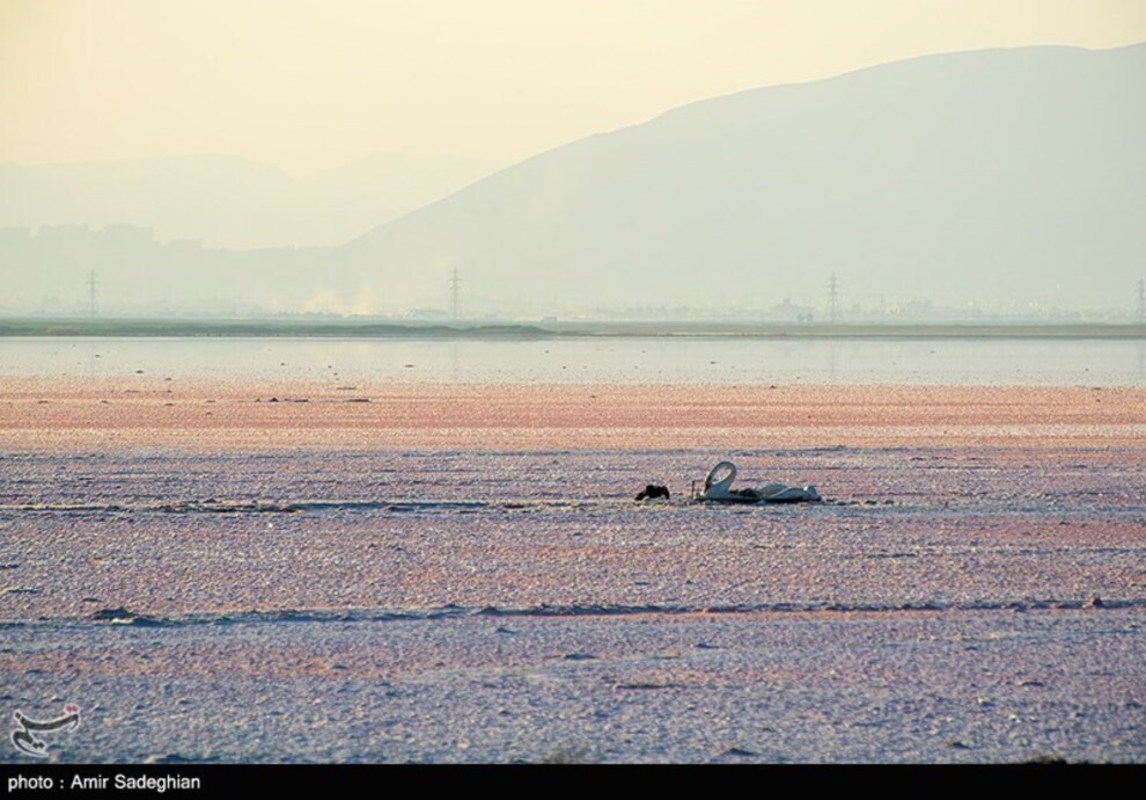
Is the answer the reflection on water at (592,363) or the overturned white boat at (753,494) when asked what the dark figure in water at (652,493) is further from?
the reflection on water at (592,363)

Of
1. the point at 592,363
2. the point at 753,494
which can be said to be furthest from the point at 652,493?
the point at 592,363

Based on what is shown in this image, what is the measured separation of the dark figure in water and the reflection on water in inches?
1162

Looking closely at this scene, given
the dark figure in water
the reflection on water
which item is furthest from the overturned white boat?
the reflection on water

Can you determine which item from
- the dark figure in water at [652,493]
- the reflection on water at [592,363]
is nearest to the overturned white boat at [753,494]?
the dark figure in water at [652,493]

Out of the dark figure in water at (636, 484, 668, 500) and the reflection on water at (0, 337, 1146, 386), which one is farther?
the reflection on water at (0, 337, 1146, 386)

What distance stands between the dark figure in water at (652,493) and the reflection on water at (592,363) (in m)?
29.5

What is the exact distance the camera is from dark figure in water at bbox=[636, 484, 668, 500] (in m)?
17.9

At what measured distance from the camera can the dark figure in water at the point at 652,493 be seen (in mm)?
17875

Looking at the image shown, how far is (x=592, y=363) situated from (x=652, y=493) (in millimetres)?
46782

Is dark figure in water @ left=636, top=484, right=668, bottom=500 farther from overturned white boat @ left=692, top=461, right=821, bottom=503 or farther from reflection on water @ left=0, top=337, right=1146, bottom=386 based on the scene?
reflection on water @ left=0, top=337, right=1146, bottom=386

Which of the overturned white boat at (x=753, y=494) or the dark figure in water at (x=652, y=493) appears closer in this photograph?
the overturned white boat at (x=753, y=494)

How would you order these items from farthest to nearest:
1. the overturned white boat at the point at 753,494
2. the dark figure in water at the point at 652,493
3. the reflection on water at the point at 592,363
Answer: the reflection on water at the point at 592,363 < the dark figure in water at the point at 652,493 < the overturned white boat at the point at 753,494

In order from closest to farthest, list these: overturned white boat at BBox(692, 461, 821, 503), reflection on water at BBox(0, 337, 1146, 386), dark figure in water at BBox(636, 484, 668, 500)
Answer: overturned white boat at BBox(692, 461, 821, 503) < dark figure in water at BBox(636, 484, 668, 500) < reflection on water at BBox(0, 337, 1146, 386)

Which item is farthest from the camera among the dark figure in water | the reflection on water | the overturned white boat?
the reflection on water
